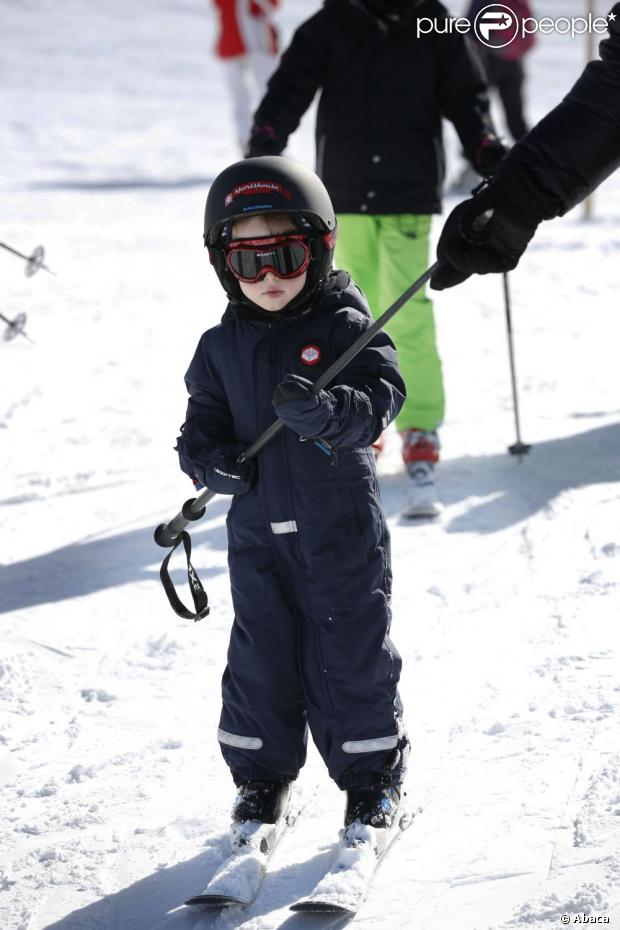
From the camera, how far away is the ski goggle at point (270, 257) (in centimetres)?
265

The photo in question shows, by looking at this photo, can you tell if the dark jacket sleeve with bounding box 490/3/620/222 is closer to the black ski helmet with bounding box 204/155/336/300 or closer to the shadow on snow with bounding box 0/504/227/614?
the black ski helmet with bounding box 204/155/336/300

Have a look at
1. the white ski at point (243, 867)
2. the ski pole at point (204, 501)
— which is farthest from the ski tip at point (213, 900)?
the ski pole at point (204, 501)

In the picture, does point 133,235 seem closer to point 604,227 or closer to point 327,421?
point 604,227

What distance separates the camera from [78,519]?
4965 mm

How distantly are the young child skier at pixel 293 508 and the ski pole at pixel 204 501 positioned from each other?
57mm

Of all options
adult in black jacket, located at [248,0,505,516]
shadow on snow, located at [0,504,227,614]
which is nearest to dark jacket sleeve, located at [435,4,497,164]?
adult in black jacket, located at [248,0,505,516]

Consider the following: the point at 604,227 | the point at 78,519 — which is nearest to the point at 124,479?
the point at 78,519

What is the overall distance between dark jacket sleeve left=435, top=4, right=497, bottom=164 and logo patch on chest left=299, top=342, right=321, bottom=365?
7.36ft

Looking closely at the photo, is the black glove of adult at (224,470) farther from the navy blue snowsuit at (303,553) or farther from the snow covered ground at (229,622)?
the snow covered ground at (229,622)

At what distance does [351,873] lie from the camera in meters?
2.58

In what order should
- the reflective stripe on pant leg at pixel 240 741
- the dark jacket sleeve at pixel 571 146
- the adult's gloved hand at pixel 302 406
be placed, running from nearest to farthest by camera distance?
the adult's gloved hand at pixel 302 406 < the reflective stripe on pant leg at pixel 240 741 < the dark jacket sleeve at pixel 571 146

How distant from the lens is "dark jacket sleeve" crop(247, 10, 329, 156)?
477 centimetres

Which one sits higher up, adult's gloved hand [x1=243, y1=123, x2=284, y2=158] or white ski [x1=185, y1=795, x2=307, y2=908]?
adult's gloved hand [x1=243, y1=123, x2=284, y2=158]

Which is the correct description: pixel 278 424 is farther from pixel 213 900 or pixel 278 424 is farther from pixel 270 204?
pixel 213 900
